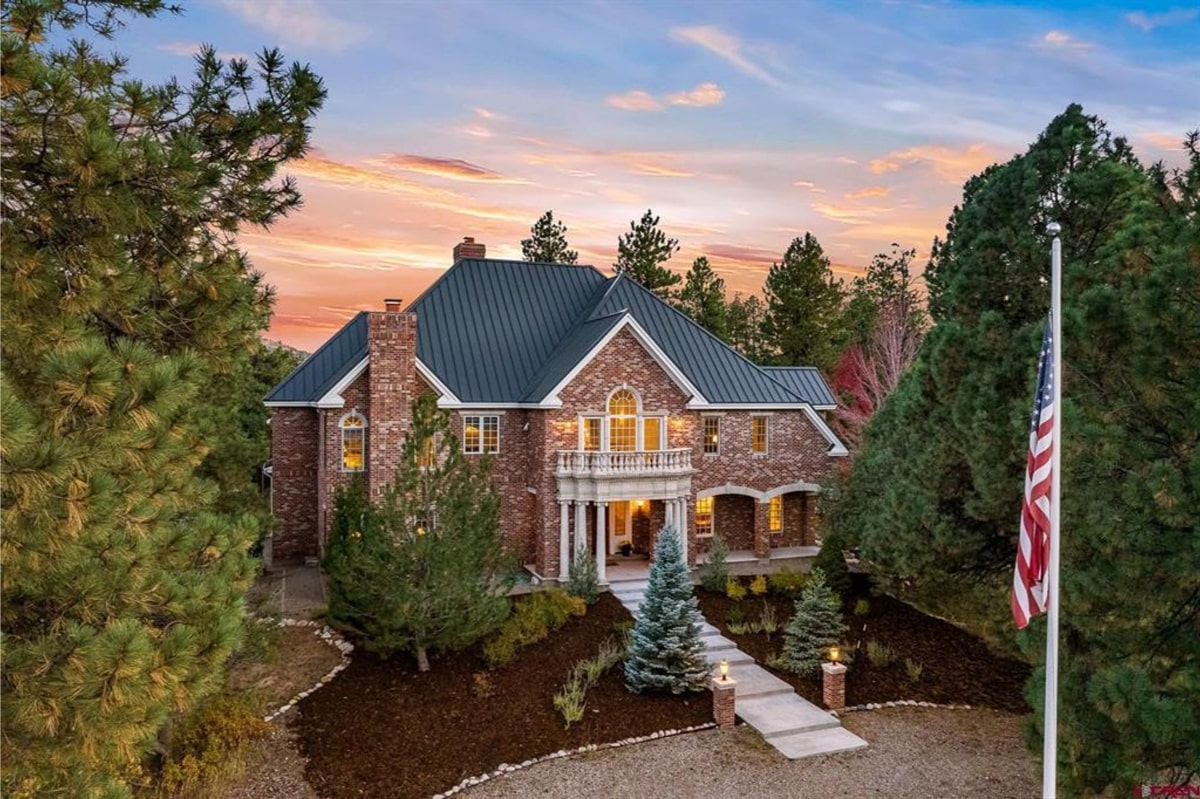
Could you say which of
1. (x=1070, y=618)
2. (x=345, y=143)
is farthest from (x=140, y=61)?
(x=1070, y=618)

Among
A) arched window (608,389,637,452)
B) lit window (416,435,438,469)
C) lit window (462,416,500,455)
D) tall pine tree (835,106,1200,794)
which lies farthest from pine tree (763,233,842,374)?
lit window (416,435,438,469)

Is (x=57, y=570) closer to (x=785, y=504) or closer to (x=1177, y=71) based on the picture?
(x=1177, y=71)

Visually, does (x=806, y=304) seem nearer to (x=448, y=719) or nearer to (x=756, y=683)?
(x=756, y=683)

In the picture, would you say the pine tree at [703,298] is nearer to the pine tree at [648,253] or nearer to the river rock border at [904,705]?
the pine tree at [648,253]

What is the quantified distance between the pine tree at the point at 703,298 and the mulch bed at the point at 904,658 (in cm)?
3021

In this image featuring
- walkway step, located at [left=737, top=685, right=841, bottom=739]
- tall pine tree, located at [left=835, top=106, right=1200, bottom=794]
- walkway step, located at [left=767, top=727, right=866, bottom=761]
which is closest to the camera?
tall pine tree, located at [left=835, top=106, right=1200, bottom=794]

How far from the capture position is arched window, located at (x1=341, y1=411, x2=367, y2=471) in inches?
784

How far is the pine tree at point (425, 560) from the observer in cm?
1289

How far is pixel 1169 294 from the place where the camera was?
6910 millimetres

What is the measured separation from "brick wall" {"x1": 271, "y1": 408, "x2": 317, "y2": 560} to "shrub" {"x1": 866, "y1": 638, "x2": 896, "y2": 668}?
16.5 metres

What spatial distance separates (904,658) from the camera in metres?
14.4

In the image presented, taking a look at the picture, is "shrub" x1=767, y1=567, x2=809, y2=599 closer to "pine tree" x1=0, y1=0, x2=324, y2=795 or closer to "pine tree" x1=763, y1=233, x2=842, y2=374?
"pine tree" x1=0, y1=0, x2=324, y2=795

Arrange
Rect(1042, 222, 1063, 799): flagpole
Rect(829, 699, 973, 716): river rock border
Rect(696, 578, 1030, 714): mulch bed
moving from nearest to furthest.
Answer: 1. Rect(1042, 222, 1063, 799): flagpole
2. Rect(829, 699, 973, 716): river rock border
3. Rect(696, 578, 1030, 714): mulch bed

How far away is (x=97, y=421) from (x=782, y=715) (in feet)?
36.8
